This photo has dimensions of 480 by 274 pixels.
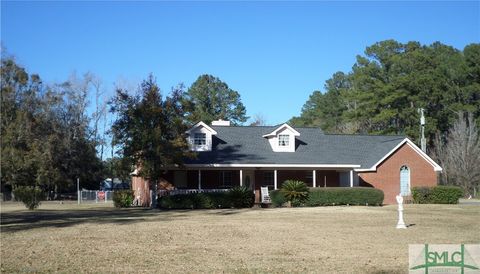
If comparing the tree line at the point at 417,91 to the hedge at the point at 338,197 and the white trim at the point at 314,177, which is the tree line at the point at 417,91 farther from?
the hedge at the point at 338,197

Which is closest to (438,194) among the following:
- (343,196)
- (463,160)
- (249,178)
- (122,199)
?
(343,196)

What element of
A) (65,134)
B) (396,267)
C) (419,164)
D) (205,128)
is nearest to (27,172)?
(65,134)

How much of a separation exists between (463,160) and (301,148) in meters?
20.0

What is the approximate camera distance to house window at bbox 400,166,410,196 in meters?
40.5

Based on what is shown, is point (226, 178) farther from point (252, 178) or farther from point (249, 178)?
point (252, 178)

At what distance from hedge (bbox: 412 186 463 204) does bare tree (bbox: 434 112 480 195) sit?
663 inches

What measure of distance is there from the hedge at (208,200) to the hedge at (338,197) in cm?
196

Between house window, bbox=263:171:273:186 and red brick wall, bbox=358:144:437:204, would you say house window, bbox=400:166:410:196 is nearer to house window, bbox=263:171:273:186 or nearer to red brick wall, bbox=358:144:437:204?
red brick wall, bbox=358:144:437:204

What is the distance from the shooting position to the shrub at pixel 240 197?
110 feet

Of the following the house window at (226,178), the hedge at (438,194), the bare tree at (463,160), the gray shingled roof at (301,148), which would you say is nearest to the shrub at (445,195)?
the hedge at (438,194)

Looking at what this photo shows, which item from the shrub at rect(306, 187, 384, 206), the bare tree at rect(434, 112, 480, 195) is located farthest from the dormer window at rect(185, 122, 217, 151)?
the bare tree at rect(434, 112, 480, 195)

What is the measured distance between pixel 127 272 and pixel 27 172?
2001 inches

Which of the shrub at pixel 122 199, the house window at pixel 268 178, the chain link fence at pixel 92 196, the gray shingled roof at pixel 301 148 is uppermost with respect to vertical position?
the gray shingled roof at pixel 301 148
